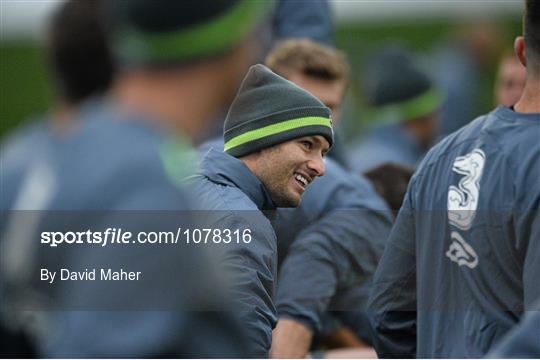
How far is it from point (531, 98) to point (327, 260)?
1075 millimetres

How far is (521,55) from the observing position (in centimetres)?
321

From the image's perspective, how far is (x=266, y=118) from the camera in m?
3.36

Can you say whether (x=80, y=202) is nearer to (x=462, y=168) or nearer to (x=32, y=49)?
(x=462, y=168)

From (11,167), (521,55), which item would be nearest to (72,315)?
(11,167)

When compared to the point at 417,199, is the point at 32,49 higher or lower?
higher

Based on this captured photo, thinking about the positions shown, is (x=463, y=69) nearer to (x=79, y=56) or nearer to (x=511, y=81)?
(x=511, y=81)

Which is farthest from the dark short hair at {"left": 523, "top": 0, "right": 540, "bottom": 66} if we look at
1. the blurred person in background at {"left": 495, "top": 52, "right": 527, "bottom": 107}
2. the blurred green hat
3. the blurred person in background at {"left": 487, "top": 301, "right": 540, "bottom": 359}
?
the blurred green hat

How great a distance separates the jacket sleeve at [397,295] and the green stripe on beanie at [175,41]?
4.94 feet

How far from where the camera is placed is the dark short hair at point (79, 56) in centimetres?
190

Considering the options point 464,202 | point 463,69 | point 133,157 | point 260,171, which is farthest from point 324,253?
point 463,69

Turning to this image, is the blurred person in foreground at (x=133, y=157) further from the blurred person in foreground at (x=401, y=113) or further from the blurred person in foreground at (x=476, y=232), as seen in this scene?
the blurred person in foreground at (x=401, y=113)

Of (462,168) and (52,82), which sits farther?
(462,168)

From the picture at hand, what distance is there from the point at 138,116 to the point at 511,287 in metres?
1.50

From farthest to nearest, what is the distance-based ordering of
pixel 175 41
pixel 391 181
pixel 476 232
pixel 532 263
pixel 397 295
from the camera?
pixel 391 181
pixel 397 295
pixel 476 232
pixel 532 263
pixel 175 41
